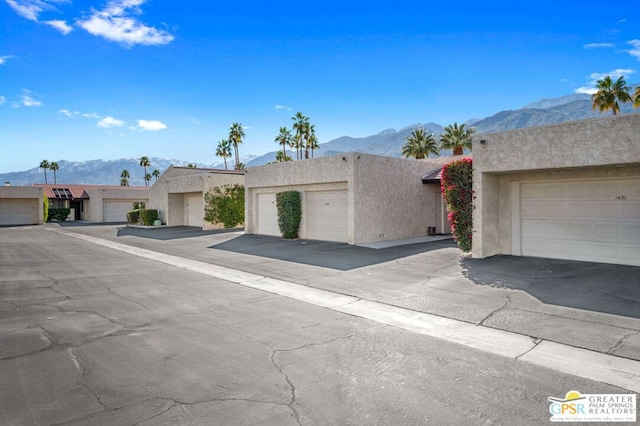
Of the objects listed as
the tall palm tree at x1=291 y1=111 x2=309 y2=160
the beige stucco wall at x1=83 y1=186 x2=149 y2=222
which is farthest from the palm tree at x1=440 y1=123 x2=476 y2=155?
→ the beige stucco wall at x1=83 y1=186 x2=149 y2=222

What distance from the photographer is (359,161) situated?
15938mm

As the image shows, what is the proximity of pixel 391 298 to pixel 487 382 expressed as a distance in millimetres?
3712

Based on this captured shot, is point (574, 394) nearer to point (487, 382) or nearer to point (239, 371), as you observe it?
point (487, 382)

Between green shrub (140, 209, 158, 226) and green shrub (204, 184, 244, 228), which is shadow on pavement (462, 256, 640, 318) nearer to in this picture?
green shrub (204, 184, 244, 228)

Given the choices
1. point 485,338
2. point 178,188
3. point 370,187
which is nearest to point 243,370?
point 485,338

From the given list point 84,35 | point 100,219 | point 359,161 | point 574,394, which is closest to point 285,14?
point 359,161

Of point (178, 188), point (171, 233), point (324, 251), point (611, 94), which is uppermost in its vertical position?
point (611, 94)

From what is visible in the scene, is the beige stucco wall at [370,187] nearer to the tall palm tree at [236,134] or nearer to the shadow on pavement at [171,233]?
the shadow on pavement at [171,233]

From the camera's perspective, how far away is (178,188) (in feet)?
96.0

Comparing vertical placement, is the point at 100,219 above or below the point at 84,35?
below

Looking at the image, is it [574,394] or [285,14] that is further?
[285,14]

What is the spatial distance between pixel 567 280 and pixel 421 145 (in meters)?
37.4

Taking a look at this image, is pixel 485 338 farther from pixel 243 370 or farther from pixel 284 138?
pixel 284 138

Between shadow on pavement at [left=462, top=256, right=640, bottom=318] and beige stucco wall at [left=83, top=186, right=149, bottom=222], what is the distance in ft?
138
